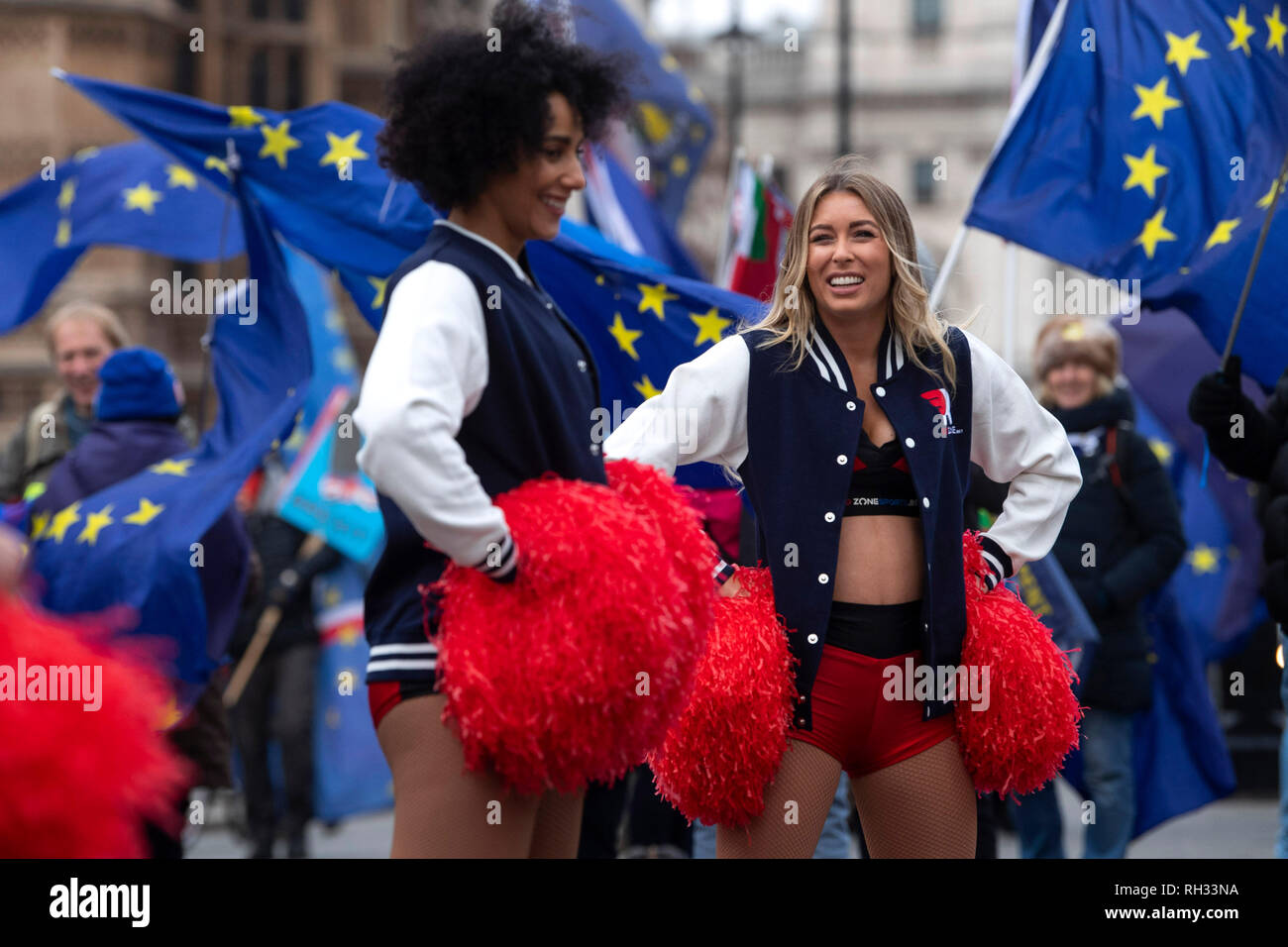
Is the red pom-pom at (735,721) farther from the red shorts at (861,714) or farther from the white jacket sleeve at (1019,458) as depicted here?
the white jacket sleeve at (1019,458)

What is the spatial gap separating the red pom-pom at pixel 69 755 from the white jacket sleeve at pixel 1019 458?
217 cm

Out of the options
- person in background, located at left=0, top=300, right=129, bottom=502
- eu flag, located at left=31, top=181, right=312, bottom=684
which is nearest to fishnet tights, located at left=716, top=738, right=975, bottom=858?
eu flag, located at left=31, top=181, right=312, bottom=684

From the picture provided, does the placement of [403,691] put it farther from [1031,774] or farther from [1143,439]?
[1143,439]

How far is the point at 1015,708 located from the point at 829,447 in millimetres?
640

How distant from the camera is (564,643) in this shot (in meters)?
2.69

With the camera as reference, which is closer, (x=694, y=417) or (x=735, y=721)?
(x=735, y=721)

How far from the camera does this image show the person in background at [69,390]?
5.95 metres

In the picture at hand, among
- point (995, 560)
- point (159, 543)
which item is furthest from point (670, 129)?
point (995, 560)

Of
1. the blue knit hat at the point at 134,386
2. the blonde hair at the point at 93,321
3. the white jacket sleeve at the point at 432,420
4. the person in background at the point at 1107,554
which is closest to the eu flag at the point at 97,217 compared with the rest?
the blonde hair at the point at 93,321

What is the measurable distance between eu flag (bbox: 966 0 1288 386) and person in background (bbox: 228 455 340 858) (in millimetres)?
4117

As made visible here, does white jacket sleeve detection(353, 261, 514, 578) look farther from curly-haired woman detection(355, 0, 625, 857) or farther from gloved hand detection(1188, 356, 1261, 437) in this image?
gloved hand detection(1188, 356, 1261, 437)

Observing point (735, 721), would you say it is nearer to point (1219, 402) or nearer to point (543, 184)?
point (543, 184)

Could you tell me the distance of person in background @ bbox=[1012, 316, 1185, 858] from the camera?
5.93 metres
